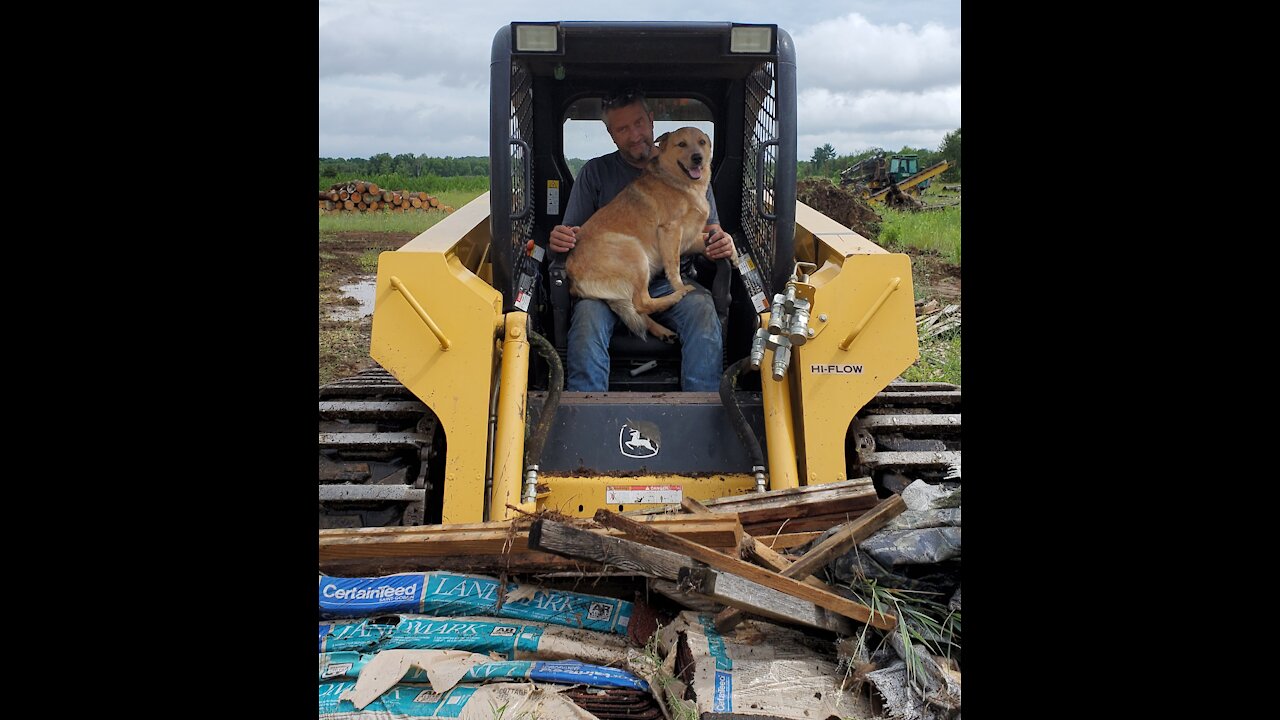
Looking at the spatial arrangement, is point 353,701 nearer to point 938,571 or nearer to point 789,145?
point 938,571

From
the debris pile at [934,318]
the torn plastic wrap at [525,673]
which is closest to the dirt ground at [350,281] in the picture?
the debris pile at [934,318]

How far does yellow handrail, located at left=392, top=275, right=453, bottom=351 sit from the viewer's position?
11.3 feet

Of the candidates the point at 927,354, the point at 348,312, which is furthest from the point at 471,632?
the point at 348,312

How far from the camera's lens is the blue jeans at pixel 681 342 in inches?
168

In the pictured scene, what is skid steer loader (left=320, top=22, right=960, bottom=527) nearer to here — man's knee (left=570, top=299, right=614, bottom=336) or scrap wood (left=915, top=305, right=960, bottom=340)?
man's knee (left=570, top=299, right=614, bottom=336)

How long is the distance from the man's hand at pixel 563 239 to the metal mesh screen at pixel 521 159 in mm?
159

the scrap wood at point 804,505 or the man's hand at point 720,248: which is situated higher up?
the man's hand at point 720,248

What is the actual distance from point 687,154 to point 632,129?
37 cm

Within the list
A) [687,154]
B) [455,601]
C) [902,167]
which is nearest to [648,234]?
[687,154]

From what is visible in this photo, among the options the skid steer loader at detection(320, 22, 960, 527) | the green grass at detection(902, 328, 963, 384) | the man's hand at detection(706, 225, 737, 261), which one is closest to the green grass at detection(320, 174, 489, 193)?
the green grass at detection(902, 328, 963, 384)

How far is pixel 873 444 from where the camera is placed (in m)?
3.61

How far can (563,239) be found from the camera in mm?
4578

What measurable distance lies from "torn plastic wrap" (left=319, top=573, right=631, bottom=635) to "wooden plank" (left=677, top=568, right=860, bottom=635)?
399 mm

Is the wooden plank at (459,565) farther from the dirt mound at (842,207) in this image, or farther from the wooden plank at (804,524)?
the dirt mound at (842,207)
